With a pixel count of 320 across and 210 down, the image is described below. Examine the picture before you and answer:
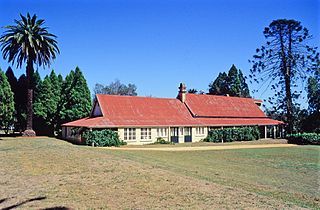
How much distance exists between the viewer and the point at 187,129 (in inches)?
1410

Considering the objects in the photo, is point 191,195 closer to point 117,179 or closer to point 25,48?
point 117,179

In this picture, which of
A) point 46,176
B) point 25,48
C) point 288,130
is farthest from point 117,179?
point 288,130

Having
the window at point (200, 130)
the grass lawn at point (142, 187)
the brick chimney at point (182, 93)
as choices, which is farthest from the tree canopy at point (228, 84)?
the grass lawn at point (142, 187)

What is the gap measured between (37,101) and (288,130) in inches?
1421

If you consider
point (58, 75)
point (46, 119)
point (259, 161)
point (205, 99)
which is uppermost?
point (58, 75)

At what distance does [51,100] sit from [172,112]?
1777 centimetres

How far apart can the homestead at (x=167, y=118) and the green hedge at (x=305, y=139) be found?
607 centimetres

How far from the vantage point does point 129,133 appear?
31547 mm

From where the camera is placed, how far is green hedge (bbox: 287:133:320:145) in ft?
113

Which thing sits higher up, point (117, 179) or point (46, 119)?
point (46, 119)

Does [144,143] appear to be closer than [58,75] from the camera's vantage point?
Yes

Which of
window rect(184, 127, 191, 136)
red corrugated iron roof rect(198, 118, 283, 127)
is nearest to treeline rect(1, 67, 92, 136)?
window rect(184, 127, 191, 136)

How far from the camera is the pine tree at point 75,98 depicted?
43.6m

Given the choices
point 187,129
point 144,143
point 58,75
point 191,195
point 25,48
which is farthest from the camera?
point 58,75
